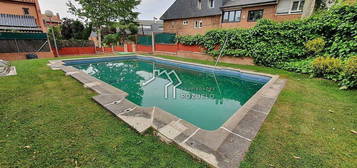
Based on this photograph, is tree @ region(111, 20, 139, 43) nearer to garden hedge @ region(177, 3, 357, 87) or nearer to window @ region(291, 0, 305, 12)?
garden hedge @ region(177, 3, 357, 87)

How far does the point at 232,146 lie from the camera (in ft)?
6.22

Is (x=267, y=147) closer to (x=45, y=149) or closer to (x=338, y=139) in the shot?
(x=338, y=139)

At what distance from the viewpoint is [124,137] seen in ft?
6.74

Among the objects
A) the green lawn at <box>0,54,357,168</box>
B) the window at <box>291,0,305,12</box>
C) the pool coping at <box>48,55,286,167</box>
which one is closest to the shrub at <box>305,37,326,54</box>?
the green lawn at <box>0,54,357,168</box>

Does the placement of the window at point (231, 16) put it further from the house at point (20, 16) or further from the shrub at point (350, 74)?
the house at point (20, 16)

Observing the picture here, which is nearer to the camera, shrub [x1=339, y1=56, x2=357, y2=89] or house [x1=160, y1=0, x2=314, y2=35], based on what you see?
shrub [x1=339, y1=56, x2=357, y2=89]

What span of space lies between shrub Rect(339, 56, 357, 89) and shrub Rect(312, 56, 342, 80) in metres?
0.65

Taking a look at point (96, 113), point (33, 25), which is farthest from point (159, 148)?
point (33, 25)

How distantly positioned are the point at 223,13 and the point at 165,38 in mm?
6772

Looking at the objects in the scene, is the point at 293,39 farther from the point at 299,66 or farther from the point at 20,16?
the point at 20,16

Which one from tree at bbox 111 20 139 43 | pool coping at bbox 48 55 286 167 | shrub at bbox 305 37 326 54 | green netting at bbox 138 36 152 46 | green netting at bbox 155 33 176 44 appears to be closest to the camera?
pool coping at bbox 48 55 286 167

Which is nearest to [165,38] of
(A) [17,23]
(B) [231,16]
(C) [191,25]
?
(C) [191,25]

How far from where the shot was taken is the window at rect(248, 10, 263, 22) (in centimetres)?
1257

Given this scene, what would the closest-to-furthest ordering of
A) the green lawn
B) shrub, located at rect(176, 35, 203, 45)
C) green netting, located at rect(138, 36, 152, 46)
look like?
the green lawn, shrub, located at rect(176, 35, 203, 45), green netting, located at rect(138, 36, 152, 46)
